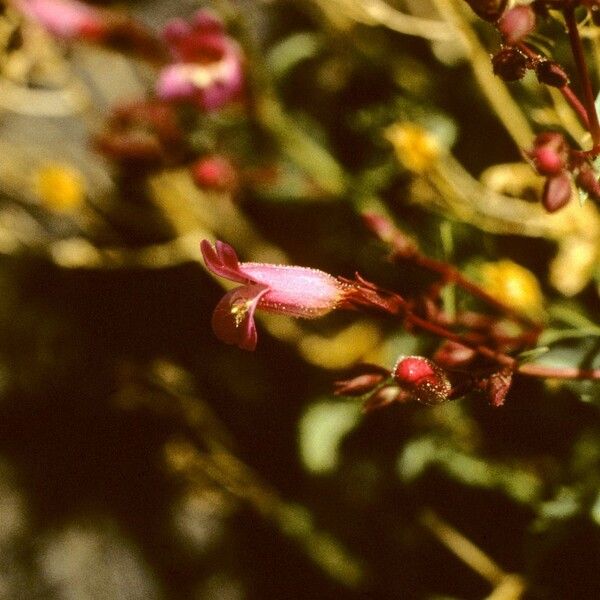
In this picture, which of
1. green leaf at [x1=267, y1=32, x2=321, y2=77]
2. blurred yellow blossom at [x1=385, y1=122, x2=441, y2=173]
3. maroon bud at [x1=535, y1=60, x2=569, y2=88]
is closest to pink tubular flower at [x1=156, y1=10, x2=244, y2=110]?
green leaf at [x1=267, y1=32, x2=321, y2=77]

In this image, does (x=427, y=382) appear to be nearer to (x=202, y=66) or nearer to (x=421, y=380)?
(x=421, y=380)

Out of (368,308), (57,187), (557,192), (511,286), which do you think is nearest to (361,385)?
(368,308)

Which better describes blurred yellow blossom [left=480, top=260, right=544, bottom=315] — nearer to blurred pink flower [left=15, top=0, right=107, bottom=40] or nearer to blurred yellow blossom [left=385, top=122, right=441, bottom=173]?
blurred yellow blossom [left=385, top=122, right=441, bottom=173]

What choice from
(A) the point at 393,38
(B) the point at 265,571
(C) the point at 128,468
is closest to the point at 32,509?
(C) the point at 128,468

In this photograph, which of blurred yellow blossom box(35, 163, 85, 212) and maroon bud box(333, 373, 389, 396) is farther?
blurred yellow blossom box(35, 163, 85, 212)

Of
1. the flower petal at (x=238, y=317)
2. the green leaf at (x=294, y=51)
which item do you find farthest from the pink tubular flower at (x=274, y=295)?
the green leaf at (x=294, y=51)

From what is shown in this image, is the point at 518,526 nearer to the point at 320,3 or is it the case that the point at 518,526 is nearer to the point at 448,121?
the point at 448,121

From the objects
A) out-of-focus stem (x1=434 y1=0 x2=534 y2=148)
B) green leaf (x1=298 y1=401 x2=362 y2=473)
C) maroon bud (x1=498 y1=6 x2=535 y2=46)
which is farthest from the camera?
green leaf (x1=298 y1=401 x2=362 y2=473)
